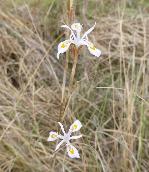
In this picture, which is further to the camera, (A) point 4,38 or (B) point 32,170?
(A) point 4,38

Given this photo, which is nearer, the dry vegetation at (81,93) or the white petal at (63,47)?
the white petal at (63,47)

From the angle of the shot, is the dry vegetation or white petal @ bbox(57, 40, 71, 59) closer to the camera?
white petal @ bbox(57, 40, 71, 59)

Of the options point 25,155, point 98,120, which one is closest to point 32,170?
point 25,155

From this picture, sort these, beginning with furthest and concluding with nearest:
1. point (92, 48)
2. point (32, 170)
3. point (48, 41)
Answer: point (48, 41), point (32, 170), point (92, 48)

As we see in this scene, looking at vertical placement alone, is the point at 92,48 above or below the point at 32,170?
above

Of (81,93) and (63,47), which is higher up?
(63,47)

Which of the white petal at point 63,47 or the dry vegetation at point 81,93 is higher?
the white petal at point 63,47

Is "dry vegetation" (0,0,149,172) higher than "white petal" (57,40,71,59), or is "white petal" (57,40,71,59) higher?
"white petal" (57,40,71,59)

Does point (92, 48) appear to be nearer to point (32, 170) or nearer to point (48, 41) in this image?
point (32, 170)
